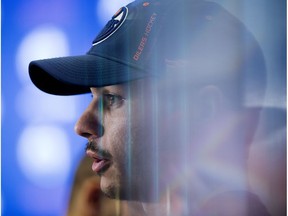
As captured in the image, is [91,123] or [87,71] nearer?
[87,71]

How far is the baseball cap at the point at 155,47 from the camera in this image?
3.22 feet

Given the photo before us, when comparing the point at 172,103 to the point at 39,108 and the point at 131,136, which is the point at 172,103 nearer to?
the point at 131,136

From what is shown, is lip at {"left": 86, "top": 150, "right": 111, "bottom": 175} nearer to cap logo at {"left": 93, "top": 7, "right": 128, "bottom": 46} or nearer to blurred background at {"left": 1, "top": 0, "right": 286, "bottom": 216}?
blurred background at {"left": 1, "top": 0, "right": 286, "bottom": 216}

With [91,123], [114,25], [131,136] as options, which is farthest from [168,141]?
[114,25]

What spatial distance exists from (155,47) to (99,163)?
328 mm

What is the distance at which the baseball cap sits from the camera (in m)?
0.98

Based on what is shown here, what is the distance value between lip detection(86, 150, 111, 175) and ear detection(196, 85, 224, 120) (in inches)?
10.3

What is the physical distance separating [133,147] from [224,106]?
9.4 inches

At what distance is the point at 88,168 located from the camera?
121cm

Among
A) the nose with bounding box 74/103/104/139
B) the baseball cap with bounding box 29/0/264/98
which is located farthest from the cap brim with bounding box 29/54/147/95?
the nose with bounding box 74/103/104/139

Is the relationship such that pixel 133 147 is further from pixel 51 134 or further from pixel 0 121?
pixel 0 121

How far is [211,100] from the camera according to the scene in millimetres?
1037

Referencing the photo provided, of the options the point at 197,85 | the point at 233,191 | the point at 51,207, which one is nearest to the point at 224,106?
the point at 197,85

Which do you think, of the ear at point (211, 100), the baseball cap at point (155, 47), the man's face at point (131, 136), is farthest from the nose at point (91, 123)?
the ear at point (211, 100)
